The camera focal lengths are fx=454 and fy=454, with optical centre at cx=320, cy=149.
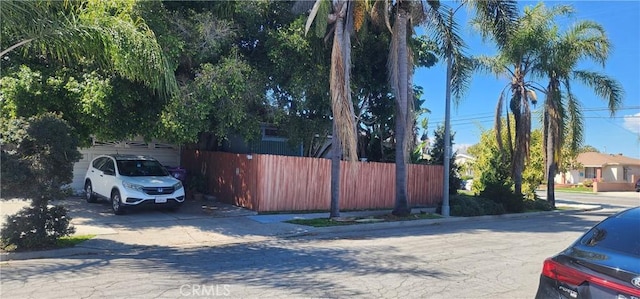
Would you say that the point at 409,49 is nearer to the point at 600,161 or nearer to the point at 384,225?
the point at 384,225

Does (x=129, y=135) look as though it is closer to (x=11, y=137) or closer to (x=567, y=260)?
(x=11, y=137)

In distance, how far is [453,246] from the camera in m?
10.2

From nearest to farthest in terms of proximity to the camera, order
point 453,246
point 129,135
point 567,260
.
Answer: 1. point 567,260
2. point 453,246
3. point 129,135

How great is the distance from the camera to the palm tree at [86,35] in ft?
26.6

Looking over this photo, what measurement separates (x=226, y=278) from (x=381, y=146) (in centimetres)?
1526

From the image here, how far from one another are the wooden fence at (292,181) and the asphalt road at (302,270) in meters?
4.10

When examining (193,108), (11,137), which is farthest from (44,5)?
(193,108)

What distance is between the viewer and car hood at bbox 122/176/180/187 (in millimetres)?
12912

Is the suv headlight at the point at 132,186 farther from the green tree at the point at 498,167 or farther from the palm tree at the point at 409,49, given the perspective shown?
the green tree at the point at 498,167

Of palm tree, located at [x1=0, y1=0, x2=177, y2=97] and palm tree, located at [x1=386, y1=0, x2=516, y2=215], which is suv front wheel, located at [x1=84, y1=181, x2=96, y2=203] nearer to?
palm tree, located at [x1=0, y1=0, x2=177, y2=97]

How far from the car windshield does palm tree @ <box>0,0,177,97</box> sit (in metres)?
4.82

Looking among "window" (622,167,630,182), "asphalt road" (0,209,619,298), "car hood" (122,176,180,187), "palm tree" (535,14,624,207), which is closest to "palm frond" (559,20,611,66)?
Result: "palm tree" (535,14,624,207)

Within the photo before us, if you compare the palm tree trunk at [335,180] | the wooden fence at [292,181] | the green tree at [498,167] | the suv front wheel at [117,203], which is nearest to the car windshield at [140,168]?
the suv front wheel at [117,203]

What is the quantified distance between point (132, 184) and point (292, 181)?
5.12m
